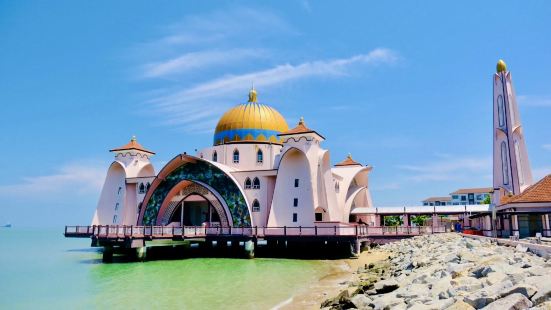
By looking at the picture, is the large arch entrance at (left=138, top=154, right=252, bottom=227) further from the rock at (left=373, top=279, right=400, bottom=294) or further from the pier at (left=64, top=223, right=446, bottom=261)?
the rock at (left=373, top=279, right=400, bottom=294)

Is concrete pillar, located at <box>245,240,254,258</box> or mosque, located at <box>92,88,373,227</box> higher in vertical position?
mosque, located at <box>92,88,373,227</box>

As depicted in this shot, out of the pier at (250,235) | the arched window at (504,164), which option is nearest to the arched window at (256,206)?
the pier at (250,235)

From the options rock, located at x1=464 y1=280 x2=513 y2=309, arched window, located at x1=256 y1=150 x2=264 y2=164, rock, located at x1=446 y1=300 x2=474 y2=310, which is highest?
arched window, located at x1=256 y1=150 x2=264 y2=164

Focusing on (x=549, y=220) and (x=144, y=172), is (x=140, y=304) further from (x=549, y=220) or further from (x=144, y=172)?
(x=144, y=172)

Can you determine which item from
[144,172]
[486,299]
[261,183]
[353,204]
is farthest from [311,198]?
[486,299]

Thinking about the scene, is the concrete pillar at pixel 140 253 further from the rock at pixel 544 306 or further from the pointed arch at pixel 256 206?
the rock at pixel 544 306

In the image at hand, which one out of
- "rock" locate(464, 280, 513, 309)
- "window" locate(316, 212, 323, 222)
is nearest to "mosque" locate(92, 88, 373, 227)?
"window" locate(316, 212, 323, 222)

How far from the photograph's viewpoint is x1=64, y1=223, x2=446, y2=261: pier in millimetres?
25188

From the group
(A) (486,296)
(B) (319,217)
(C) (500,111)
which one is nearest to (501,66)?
(C) (500,111)

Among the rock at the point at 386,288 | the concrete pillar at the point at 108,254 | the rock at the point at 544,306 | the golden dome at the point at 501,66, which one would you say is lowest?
the concrete pillar at the point at 108,254

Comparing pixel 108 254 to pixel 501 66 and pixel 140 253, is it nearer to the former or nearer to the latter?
pixel 140 253

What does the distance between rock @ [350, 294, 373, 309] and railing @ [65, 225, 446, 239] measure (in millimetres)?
16978

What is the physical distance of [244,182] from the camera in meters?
33.2

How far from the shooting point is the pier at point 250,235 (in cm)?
2519
